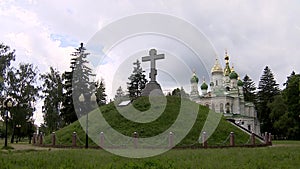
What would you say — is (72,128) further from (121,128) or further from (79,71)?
(79,71)

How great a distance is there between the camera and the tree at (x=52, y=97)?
42.4m

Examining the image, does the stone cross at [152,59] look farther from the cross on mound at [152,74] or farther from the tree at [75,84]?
the tree at [75,84]

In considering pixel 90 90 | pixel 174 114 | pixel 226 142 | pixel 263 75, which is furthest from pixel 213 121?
pixel 263 75

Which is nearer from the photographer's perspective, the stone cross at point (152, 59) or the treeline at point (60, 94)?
the stone cross at point (152, 59)

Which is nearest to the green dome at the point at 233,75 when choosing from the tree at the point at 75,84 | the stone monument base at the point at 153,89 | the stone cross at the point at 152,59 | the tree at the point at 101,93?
the tree at the point at 101,93

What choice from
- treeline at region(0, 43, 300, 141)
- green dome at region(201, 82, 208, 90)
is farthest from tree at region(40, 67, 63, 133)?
green dome at region(201, 82, 208, 90)

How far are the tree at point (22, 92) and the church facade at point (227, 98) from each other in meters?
27.1

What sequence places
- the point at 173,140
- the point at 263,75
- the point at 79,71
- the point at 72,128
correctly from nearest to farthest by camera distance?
the point at 173,140 → the point at 72,128 → the point at 79,71 → the point at 263,75

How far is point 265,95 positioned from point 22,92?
4549cm

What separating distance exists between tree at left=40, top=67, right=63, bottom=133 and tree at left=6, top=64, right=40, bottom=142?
10.3 feet

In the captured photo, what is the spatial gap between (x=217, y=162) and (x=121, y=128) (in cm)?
1455

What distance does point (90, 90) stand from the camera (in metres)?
42.0

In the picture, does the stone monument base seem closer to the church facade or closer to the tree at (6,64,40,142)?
the tree at (6,64,40,142)

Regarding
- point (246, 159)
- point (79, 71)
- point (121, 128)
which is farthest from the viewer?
point (79, 71)
